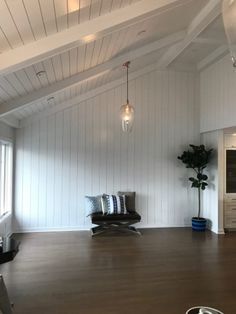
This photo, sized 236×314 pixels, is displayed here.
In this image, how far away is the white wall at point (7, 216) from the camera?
5109 mm

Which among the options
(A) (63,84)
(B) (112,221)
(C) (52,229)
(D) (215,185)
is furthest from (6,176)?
(D) (215,185)

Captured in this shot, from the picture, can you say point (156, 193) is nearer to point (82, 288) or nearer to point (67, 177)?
point (67, 177)

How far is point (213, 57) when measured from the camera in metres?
5.89

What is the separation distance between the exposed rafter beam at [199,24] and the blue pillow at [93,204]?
3.53 metres

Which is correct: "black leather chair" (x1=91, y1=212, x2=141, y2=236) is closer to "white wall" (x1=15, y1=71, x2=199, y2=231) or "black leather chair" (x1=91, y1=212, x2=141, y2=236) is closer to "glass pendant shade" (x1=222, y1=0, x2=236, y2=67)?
"white wall" (x1=15, y1=71, x2=199, y2=231)

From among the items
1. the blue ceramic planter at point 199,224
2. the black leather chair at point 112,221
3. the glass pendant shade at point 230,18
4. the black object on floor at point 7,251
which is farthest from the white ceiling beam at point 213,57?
the black object on floor at point 7,251

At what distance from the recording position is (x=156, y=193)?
6.76 metres

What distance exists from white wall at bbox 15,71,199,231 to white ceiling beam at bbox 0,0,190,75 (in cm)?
376

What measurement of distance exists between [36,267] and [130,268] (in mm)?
1445

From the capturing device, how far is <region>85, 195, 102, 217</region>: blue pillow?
20.3ft

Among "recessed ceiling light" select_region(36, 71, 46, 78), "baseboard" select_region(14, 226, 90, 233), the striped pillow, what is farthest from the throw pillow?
"recessed ceiling light" select_region(36, 71, 46, 78)

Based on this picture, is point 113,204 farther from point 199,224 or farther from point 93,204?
point 199,224

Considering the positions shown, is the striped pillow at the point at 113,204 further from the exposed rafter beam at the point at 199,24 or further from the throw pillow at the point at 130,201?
the exposed rafter beam at the point at 199,24

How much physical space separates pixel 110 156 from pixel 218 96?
2.79 metres
